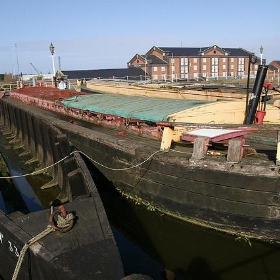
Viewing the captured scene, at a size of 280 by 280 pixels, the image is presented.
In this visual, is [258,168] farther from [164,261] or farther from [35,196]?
[35,196]

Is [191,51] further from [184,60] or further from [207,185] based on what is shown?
[207,185]

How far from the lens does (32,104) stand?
74.7 feet

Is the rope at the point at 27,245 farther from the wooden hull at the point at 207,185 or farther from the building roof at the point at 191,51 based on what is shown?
the building roof at the point at 191,51

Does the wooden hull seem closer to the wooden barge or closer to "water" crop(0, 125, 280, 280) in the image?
"water" crop(0, 125, 280, 280)

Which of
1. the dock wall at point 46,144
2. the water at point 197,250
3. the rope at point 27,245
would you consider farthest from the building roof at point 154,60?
the rope at point 27,245

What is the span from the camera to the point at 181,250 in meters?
7.62

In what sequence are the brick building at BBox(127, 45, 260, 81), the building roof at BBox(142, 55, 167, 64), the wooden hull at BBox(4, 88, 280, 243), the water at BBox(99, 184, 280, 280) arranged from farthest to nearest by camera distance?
the brick building at BBox(127, 45, 260, 81)
the building roof at BBox(142, 55, 167, 64)
the wooden hull at BBox(4, 88, 280, 243)
the water at BBox(99, 184, 280, 280)

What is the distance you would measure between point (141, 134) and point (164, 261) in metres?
4.71

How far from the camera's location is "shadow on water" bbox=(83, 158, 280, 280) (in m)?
6.82

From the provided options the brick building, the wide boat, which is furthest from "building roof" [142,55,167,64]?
the wide boat

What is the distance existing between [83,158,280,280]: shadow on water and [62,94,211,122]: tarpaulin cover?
10.8ft

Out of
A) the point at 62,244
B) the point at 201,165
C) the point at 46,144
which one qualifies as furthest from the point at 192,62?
the point at 62,244

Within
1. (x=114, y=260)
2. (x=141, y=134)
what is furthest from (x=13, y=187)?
(x=114, y=260)

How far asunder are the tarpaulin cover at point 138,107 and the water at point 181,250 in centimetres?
299
